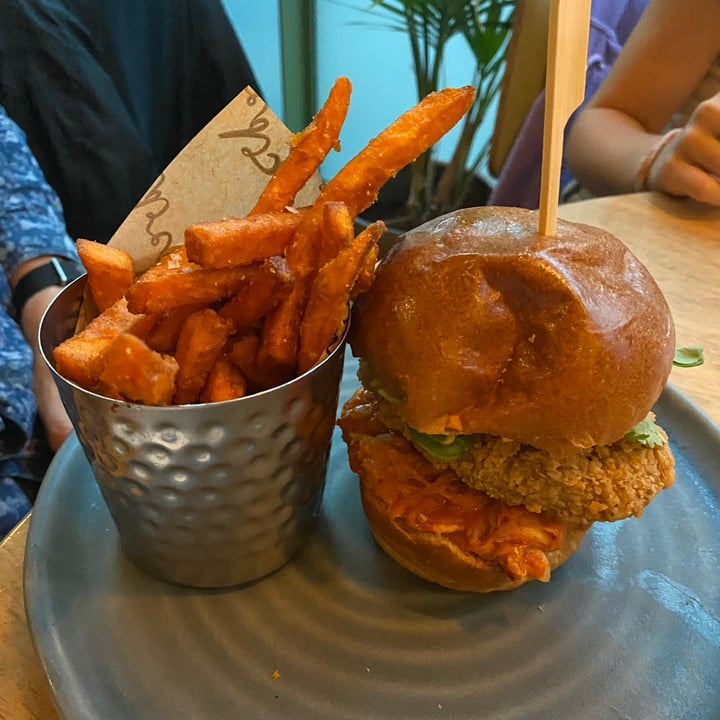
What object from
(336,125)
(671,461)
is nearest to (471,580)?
(671,461)

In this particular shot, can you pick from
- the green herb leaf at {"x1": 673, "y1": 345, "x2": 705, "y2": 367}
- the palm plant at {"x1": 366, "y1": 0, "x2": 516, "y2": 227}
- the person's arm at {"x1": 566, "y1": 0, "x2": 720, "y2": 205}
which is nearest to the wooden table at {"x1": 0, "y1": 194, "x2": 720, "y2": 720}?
the green herb leaf at {"x1": 673, "y1": 345, "x2": 705, "y2": 367}

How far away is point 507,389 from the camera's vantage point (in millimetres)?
879

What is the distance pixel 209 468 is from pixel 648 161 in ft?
5.67

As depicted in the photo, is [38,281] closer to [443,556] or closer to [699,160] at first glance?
[443,556]

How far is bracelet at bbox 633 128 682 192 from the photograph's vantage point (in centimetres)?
203

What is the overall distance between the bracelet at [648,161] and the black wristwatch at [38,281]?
1.63 meters

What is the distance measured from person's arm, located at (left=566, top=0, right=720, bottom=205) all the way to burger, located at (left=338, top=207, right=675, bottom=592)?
1.23 meters

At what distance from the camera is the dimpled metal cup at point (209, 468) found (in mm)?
813

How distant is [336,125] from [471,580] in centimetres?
63

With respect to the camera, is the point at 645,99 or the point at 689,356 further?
the point at 645,99

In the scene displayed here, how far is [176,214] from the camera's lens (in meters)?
1.03

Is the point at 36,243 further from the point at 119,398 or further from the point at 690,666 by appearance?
the point at 690,666

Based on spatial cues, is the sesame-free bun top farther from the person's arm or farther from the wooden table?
the person's arm

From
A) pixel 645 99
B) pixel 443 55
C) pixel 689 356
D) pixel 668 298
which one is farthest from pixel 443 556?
pixel 443 55
